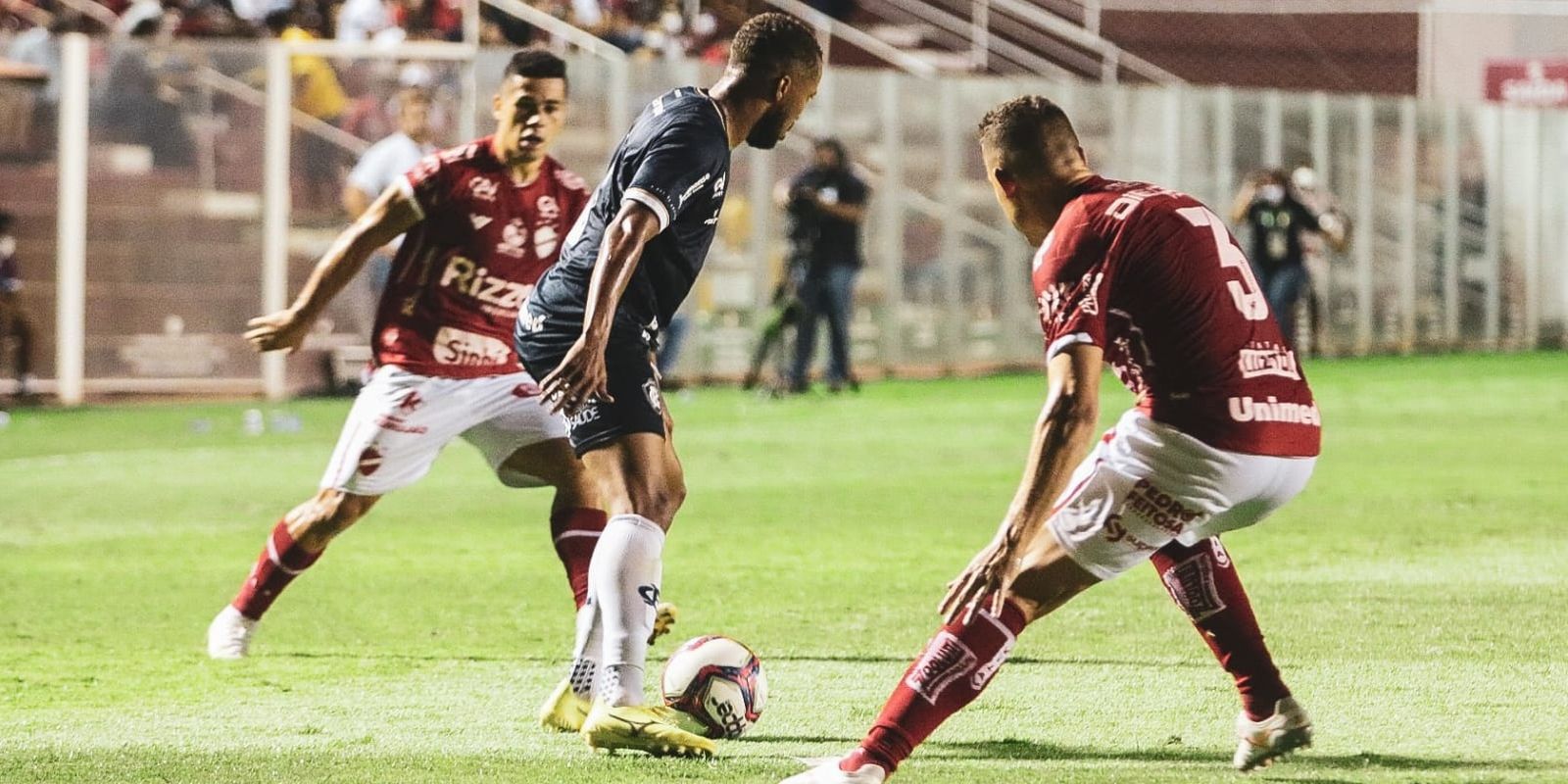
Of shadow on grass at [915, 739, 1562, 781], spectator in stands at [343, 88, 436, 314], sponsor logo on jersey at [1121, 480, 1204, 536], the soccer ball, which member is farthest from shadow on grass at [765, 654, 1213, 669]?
spectator in stands at [343, 88, 436, 314]

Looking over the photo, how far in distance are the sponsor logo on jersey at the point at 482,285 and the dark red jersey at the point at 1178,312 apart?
2.96 metres

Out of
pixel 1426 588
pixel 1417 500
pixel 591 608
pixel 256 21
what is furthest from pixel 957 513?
pixel 256 21

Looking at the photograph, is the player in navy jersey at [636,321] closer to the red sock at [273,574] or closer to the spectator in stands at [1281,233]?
the red sock at [273,574]

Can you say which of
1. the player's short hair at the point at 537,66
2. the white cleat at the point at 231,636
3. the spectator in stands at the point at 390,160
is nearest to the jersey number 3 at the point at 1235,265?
the player's short hair at the point at 537,66

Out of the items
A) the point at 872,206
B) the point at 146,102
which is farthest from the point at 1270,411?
the point at 872,206

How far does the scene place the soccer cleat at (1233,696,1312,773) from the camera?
210 inches

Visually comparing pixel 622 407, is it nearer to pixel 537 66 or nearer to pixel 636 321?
pixel 636 321

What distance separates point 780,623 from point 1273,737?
2.94 metres

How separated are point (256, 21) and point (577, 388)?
1894 cm

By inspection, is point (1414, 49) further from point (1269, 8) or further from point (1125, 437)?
point (1125, 437)

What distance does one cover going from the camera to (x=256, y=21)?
23.3m

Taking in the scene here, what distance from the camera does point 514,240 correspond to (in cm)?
750

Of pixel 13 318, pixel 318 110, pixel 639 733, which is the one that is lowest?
pixel 639 733

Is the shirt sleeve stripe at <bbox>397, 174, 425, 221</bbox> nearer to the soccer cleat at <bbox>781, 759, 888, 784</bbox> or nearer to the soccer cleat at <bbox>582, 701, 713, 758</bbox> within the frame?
the soccer cleat at <bbox>582, 701, 713, 758</bbox>
